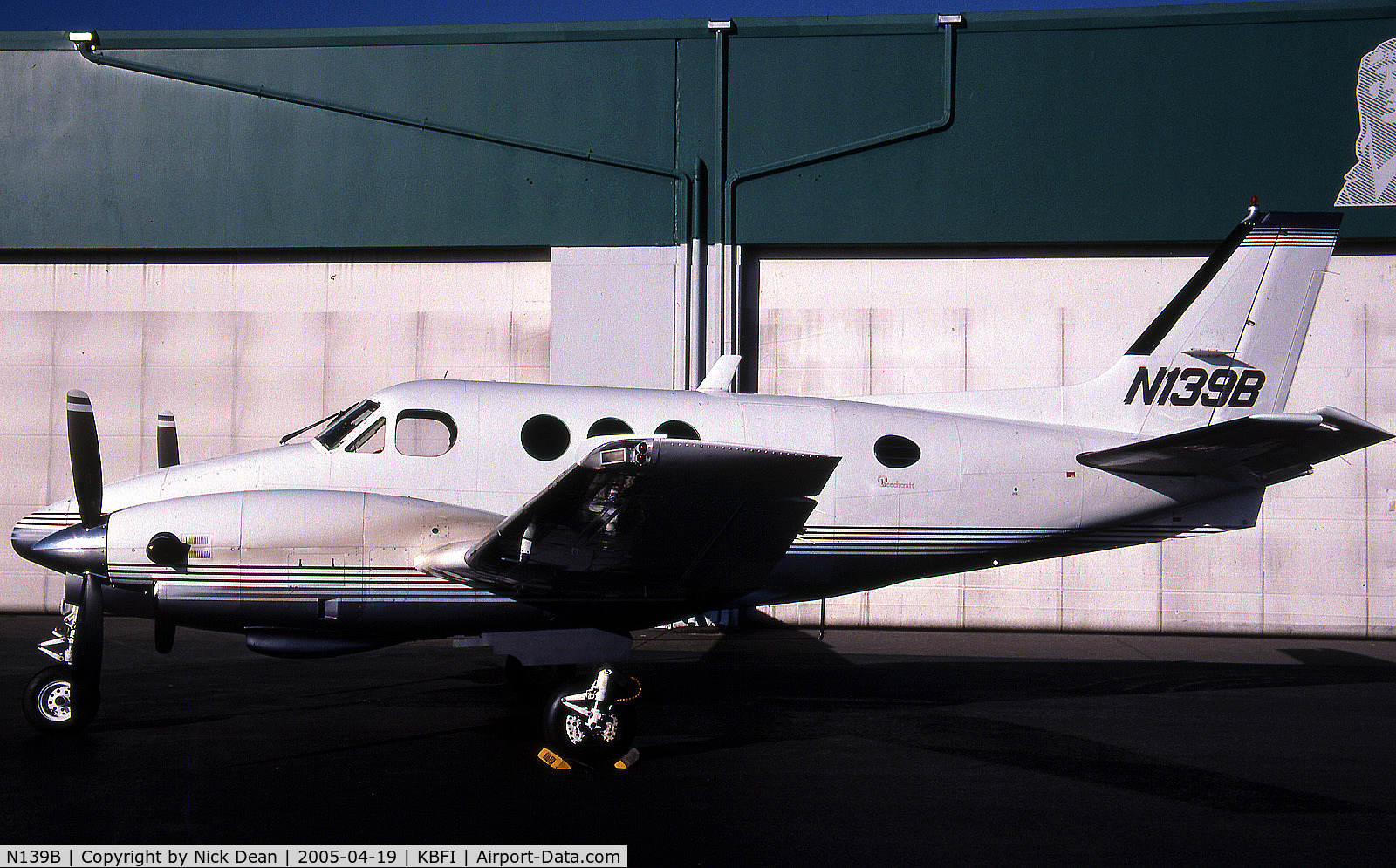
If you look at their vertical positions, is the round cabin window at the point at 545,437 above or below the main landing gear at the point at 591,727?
above

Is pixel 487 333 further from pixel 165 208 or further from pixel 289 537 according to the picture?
pixel 289 537

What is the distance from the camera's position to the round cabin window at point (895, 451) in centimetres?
827

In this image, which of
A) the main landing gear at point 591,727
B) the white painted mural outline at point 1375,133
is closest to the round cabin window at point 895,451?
the main landing gear at point 591,727

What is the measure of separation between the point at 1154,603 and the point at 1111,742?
729cm

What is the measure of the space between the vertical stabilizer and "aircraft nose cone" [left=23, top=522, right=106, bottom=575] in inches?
313

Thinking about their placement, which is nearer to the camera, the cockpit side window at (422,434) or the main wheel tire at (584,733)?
the main wheel tire at (584,733)

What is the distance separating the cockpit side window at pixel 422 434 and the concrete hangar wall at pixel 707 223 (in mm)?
6567

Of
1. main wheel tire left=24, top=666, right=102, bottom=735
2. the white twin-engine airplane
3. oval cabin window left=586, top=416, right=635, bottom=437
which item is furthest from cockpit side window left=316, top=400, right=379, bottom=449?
main wheel tire left=24, top=666, right=102, bottom=735

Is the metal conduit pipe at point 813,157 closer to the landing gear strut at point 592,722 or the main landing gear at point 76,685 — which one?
the landing gear strut at point 592,722

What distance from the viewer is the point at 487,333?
1463 centimetres

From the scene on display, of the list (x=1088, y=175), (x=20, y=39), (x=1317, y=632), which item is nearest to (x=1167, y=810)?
(x=1317, y=632)

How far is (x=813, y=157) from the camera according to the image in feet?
47.8

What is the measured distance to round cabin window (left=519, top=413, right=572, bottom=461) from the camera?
25.5 ft

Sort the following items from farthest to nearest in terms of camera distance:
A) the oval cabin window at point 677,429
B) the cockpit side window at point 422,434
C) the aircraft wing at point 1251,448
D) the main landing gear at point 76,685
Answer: the oval cabin window at point 677,429 → the cockpit side window at point 422,434 → the aircraft wing at point 1251,448 → the main landing gear at point 76,685
